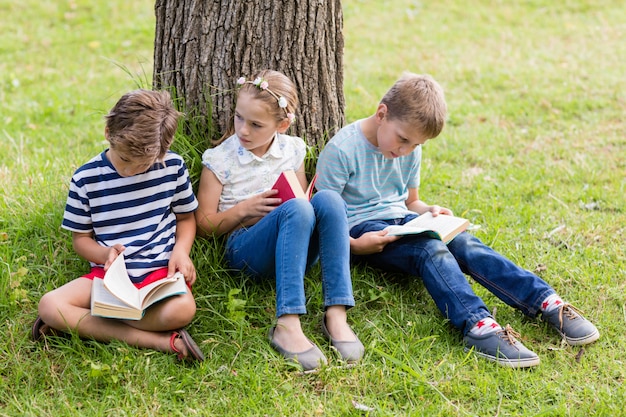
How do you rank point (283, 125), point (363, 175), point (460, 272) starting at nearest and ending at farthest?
1. point (460, 272)
2. point (283, 125)
3. point (363, 175)

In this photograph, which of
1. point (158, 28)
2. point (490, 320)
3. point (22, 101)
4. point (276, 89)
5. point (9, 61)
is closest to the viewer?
point (490, 320)

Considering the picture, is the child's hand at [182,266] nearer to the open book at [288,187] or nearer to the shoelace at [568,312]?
the open book at [288,187]

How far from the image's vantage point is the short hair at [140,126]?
9.35ft

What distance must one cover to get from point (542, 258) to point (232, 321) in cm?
177

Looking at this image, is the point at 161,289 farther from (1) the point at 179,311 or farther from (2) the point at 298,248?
(2) the point at 298,248

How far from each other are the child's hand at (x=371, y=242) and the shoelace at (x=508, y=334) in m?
0.65

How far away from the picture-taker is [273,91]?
10.6 feet

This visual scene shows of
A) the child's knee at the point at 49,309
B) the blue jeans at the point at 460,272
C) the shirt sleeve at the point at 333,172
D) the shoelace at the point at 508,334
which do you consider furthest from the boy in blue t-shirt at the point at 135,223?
A: the shoelace at the point at 508,334

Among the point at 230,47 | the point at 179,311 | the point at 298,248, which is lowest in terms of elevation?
the point at 179,311

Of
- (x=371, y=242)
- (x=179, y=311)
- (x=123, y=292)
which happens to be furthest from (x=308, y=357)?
(x=123, y=292)

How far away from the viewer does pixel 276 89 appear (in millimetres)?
3254

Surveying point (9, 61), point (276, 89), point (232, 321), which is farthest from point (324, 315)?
point (9, 61)

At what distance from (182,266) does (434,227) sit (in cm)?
121

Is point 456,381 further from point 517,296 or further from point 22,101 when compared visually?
point 22,101
